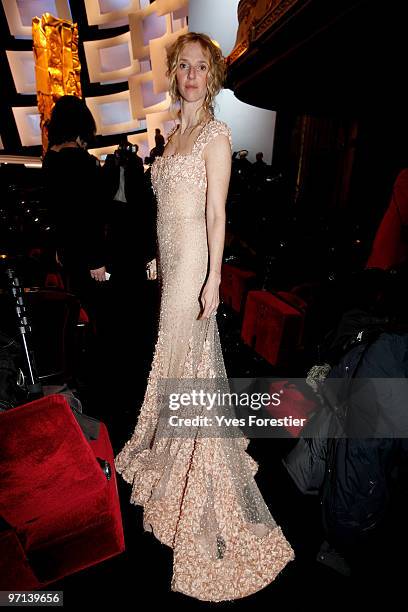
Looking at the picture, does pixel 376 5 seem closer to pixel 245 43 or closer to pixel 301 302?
pixel 245 43

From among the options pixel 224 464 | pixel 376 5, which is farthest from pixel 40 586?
pixel 376 5

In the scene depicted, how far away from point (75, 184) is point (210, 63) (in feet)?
4.05

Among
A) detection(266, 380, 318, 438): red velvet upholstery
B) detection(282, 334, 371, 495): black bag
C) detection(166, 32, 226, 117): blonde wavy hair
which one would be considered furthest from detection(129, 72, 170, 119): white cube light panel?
detection(282, 334, 371, 495): black bag

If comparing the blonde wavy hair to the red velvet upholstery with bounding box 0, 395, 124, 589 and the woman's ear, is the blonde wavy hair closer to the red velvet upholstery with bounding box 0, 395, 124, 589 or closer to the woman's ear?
the woman's ear

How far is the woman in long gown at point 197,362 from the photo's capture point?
1404mm

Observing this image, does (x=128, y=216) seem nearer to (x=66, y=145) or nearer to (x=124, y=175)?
(x=124, y=175)

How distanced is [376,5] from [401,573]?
108 inches

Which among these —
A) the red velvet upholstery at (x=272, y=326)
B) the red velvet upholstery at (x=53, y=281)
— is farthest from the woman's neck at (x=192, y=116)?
the red velvet upholstery at (x=53, y=281)

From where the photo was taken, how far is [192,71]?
1391 mm

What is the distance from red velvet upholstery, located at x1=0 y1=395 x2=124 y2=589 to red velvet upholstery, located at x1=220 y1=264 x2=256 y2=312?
3.01 metres

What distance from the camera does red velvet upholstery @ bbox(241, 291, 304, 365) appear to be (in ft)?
9.88

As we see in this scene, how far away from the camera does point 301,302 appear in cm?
325

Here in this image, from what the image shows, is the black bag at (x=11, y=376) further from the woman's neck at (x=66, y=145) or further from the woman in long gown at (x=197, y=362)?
the woman's neck at (x=66, y=145)

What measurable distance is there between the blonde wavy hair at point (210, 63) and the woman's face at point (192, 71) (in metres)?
0.02
